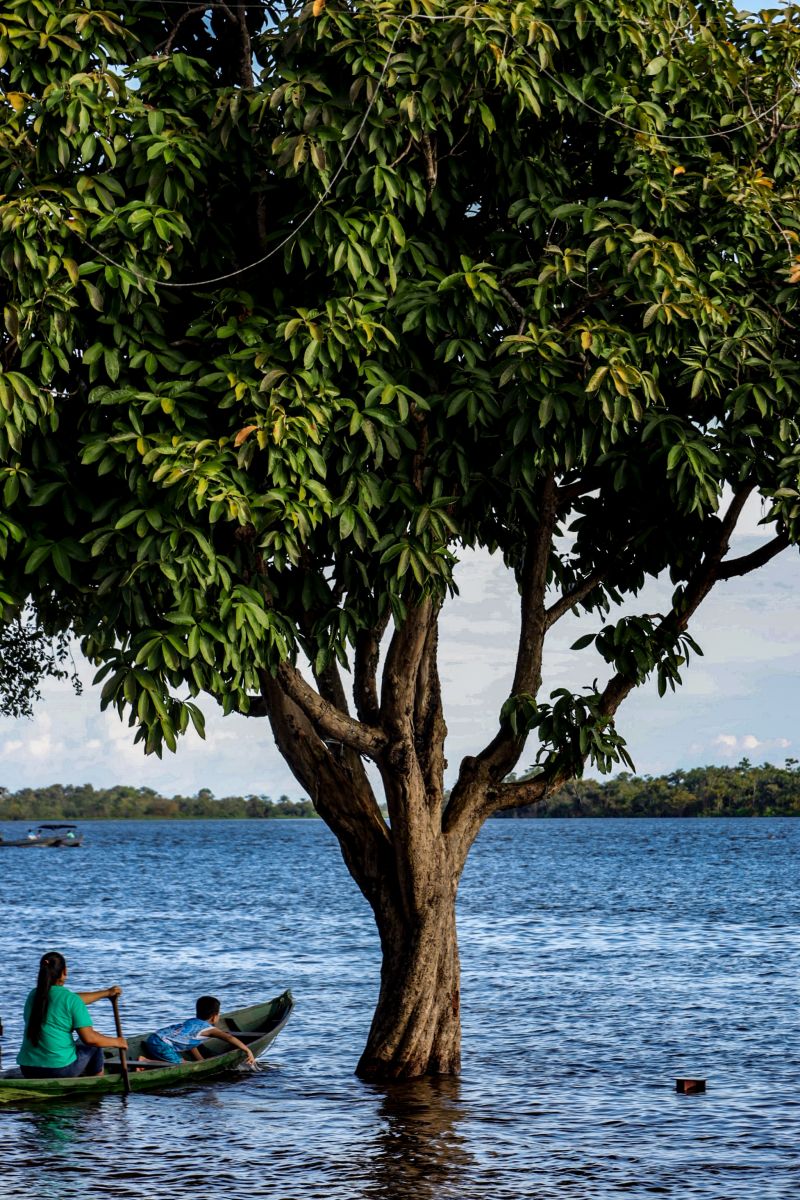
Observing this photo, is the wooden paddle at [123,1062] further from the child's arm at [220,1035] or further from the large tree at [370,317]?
the large tree at [370,317]

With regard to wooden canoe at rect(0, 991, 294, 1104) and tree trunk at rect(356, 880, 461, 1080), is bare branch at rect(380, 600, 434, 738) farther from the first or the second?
wooden canoe at rect(0, 991, 294, 1104)

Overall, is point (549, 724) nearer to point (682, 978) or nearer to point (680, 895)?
point (682, 978)

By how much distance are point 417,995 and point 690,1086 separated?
4280mm

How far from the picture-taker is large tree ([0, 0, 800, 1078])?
457 inches

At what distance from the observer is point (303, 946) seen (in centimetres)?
3972

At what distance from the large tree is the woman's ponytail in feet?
10.5

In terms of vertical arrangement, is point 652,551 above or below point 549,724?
above

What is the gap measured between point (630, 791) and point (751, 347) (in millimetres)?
175994

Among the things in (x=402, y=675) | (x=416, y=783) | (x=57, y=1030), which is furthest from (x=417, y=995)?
(x=57, y=1030)

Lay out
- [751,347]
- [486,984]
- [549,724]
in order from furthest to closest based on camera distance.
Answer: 1. [486,984]
2. [549,724]
3. [751,347]

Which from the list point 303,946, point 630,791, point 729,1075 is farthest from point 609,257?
point 630,791

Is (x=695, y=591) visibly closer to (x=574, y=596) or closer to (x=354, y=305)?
(x=574, y=596)

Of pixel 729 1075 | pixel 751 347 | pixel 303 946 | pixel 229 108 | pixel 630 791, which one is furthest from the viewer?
pixel 630 791

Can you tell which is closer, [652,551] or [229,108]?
[229,108]
